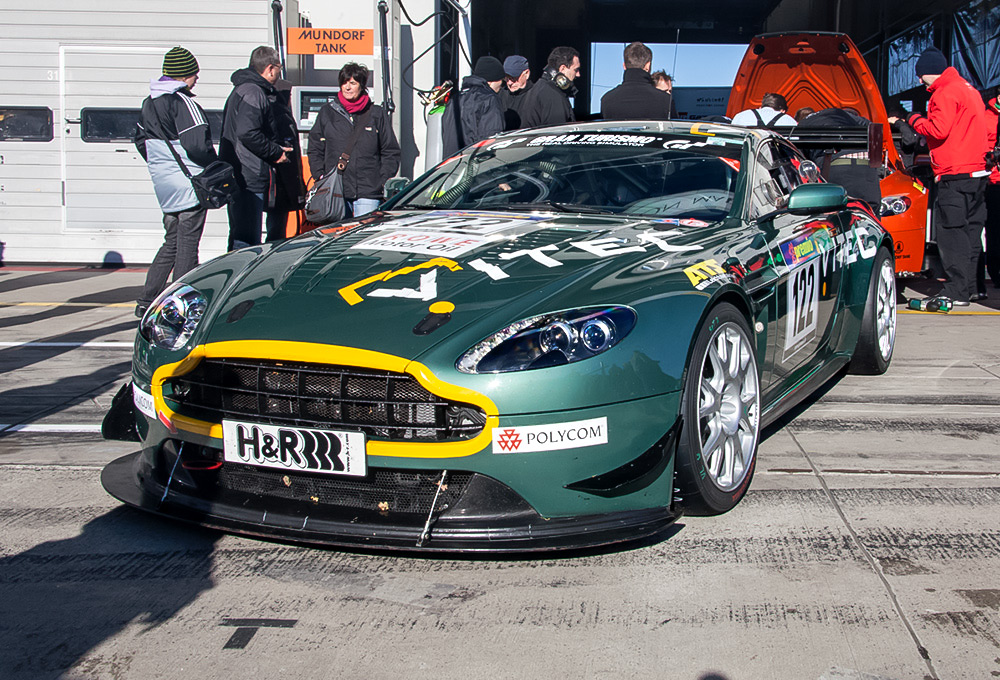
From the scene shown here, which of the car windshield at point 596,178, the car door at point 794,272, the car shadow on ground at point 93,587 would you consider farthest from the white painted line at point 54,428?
the car door at point 794,272

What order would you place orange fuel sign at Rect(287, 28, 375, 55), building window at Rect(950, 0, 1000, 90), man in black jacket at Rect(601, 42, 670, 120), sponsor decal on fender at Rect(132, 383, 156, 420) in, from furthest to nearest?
1. building window at Rect(950, 0, 1000, 90)
2. orange fuel sign at Rect(287, 28, 375, 55)
3. man in black jacket at Rect(601, 42, 670, 120)
4. sponsor decal on fender at Rect(132, 383, 156, 420)

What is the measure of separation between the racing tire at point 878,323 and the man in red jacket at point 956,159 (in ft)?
9.30

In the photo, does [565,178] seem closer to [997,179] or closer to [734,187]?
[734,187]

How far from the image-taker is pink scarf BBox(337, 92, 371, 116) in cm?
837

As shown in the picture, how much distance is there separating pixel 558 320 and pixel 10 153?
10.7 meters

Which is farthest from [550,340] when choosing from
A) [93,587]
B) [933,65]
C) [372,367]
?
[933,65]

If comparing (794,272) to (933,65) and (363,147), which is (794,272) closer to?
(933,65)

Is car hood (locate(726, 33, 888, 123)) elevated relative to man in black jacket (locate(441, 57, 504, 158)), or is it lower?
elevated

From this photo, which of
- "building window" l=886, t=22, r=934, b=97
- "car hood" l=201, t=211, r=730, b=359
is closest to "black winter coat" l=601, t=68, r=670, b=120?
"car hood" l=201, t=211, r=730, b=359

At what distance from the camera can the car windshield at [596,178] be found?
4.19m

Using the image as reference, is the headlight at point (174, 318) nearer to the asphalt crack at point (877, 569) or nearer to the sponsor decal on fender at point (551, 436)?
the sponsor decal on fender at point (551, 436)

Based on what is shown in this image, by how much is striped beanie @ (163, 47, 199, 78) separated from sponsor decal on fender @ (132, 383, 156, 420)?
14.0ft

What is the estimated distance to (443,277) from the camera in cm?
328

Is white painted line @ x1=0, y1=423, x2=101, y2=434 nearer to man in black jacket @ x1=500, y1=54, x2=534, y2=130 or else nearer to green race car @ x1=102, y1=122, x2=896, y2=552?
green race car @ x1=102, y1=122, x2=896, y2=552
